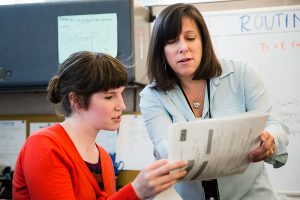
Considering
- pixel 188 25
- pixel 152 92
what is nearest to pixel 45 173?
pixel 152 92

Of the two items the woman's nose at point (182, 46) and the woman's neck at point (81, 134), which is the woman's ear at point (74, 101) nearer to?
the woman's neck at point (81, 134)

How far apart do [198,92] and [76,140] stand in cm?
34

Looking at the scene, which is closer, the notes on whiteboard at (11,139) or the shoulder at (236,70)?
the shoulder at (236,70)

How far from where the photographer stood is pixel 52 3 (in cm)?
155

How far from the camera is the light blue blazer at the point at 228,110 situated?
992 millimetres

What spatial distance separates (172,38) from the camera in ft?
3.38

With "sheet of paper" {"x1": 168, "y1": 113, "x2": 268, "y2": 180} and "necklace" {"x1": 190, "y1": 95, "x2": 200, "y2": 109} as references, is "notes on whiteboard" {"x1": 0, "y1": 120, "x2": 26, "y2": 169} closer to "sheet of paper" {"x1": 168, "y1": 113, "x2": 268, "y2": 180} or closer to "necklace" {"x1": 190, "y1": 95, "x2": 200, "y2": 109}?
"necklace" {"x1": 190, "y1": 95, "x2": 200, "y2": 109}

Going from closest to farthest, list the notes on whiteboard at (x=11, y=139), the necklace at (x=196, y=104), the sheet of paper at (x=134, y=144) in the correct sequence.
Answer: the necklace at (x=196, y=104)
the sheet of paper at (x=134, y=144)
the notes on whiteboard at (x=11, y=139)

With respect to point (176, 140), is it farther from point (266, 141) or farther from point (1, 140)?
point (1, 140)

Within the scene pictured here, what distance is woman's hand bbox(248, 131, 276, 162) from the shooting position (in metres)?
0.86

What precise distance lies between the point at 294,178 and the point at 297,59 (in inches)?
17.8

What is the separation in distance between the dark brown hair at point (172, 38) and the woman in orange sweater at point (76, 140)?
0.51ft

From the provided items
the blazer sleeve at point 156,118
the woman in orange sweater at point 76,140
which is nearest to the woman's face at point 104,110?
the woman in orange sweater at point 76,140

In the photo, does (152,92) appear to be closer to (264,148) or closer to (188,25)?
(188,25)
